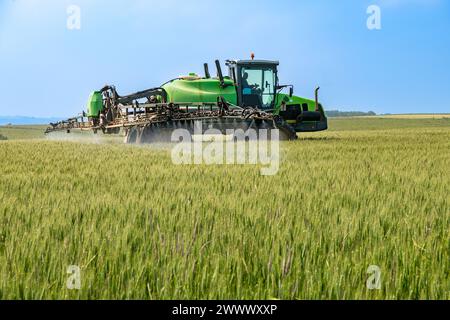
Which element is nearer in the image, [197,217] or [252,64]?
[197,217]

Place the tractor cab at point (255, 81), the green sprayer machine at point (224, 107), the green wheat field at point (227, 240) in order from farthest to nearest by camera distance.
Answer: the tractor cab at point (255, 81) < the green sprayer machine at point (224, 107) < the green wheat field at point (227, 240)

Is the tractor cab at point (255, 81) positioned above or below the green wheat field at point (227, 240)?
above

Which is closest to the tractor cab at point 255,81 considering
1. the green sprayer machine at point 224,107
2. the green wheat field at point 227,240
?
the green sprayer machine at point 224,107

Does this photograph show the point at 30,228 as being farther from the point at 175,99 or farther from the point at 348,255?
the point at 175,99

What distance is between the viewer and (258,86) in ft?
63.8

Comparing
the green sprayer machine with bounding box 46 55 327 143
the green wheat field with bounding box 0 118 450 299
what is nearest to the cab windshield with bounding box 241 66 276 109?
the green sprayer machine with bounding box 46 55 327 143

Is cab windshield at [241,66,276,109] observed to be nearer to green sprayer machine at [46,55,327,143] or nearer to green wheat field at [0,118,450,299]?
green sprayer machine at [46,55,327,143]

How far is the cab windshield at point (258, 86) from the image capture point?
1906 centimetres

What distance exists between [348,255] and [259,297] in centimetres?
91

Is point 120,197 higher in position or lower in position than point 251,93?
lower

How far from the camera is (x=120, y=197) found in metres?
5.66

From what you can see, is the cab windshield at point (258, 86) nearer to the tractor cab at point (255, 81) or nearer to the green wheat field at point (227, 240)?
the tractor cab at point (255, 81)
